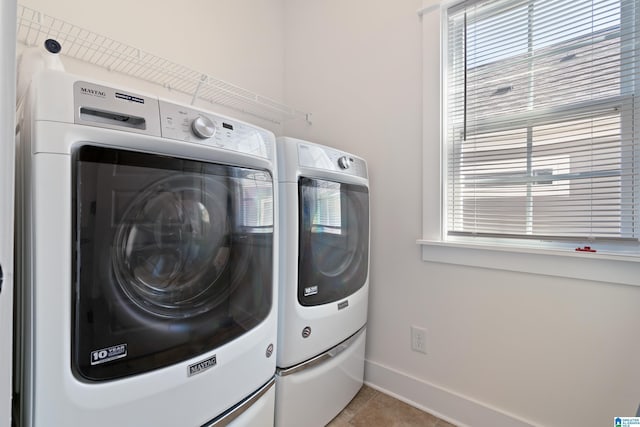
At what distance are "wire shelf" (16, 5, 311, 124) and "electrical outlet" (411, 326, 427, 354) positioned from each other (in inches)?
60.2

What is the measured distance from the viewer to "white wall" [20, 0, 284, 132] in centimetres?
121

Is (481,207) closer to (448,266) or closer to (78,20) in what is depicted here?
(448,266)

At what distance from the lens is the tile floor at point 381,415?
1307mm

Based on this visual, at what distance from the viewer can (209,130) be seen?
771 mm

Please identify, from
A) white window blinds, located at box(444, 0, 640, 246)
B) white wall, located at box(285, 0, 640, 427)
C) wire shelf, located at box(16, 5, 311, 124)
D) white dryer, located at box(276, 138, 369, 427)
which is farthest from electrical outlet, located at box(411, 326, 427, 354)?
wire shelf, located at box(16, 5, 311, 124)

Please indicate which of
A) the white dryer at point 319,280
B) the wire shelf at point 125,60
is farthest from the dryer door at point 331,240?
the wire shelf at point 125,60

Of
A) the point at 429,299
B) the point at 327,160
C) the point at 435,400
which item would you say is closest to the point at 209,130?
the point at 327,160

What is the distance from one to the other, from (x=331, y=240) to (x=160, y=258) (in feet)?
2.29

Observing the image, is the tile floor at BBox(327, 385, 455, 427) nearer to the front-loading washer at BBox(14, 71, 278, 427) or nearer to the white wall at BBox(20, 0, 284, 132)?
the front-loading washer at BBox(14, 71, 278, 427)

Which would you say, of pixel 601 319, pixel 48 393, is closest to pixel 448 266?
pixel 601 319

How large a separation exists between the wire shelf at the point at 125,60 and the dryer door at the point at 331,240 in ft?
2.51

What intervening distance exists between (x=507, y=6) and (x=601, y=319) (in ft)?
4.39

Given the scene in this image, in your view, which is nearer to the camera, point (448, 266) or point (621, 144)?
point (621, 144)

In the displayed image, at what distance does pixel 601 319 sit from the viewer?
1.05 meters
